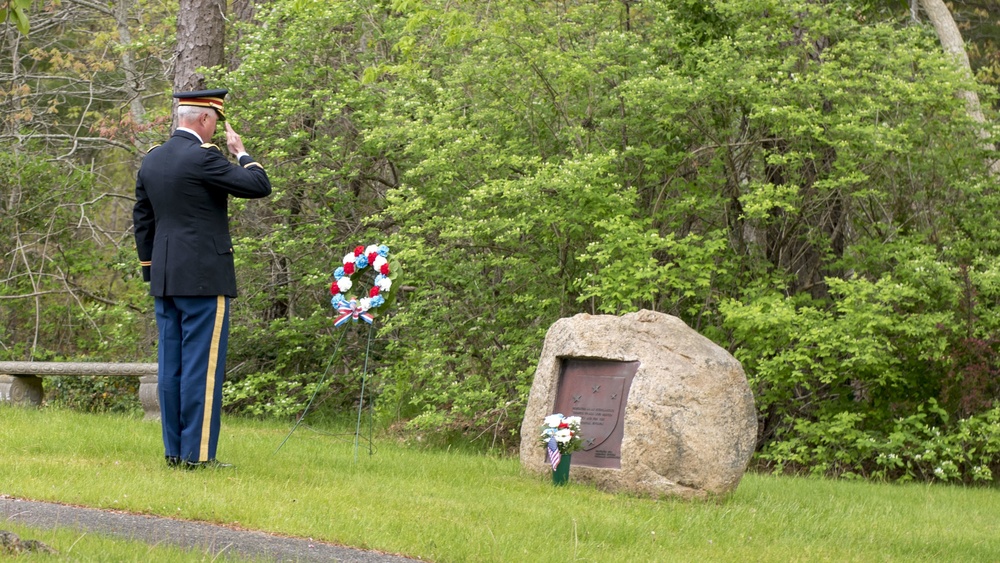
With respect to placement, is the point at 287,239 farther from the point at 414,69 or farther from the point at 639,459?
the point at 639,459

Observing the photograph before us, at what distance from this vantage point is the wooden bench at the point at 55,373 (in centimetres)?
1116

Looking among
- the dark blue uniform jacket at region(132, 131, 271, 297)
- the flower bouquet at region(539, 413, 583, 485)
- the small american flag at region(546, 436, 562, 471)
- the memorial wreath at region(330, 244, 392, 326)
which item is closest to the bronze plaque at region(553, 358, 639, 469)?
the flower bouquet at region(539, 413, 583, 485)

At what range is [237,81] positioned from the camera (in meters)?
12.6

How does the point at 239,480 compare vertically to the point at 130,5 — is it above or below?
below

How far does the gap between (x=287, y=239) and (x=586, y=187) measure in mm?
3577

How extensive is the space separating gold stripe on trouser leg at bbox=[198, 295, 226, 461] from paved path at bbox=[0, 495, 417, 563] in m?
1.31

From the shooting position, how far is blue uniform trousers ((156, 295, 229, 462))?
23.7 feet

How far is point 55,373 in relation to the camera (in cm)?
1166

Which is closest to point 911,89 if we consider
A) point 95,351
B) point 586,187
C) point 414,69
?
point 586,187

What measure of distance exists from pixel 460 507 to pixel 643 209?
6321 millimetres

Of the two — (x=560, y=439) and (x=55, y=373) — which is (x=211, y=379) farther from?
(x=55, y=373)

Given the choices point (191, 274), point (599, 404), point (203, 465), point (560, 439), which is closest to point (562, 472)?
point (560, 439)

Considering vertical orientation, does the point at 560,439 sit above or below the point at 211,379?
below

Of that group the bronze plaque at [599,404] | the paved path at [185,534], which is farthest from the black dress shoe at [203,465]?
the bronze plaque at [599,404]
